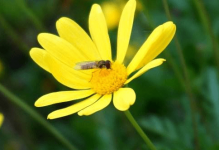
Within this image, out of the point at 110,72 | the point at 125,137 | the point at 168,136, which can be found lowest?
A: the point at 125,137

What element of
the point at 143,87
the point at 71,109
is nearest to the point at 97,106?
the point at 71,109

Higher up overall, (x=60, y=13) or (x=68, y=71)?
(x=68, y=71)

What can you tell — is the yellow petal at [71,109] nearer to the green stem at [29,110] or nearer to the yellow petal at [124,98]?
the yellow petal at [124,98]

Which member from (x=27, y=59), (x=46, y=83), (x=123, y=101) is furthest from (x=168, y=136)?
(x=27, y=59)

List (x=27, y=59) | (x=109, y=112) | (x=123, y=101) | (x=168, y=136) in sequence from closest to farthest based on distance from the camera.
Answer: (x=123, y=101) < (x=168, y=136) < (x=109, y=112) < (x=27, y=59)

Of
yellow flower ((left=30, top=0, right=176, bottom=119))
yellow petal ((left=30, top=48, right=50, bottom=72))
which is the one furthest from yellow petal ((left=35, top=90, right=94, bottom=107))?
yellow petal ((left=30, top=48, right=50, bottom=72))

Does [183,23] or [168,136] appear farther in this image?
[183,23]

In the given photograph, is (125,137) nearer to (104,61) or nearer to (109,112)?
(109,112)

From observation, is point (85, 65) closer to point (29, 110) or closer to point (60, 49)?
point (60, 49)
